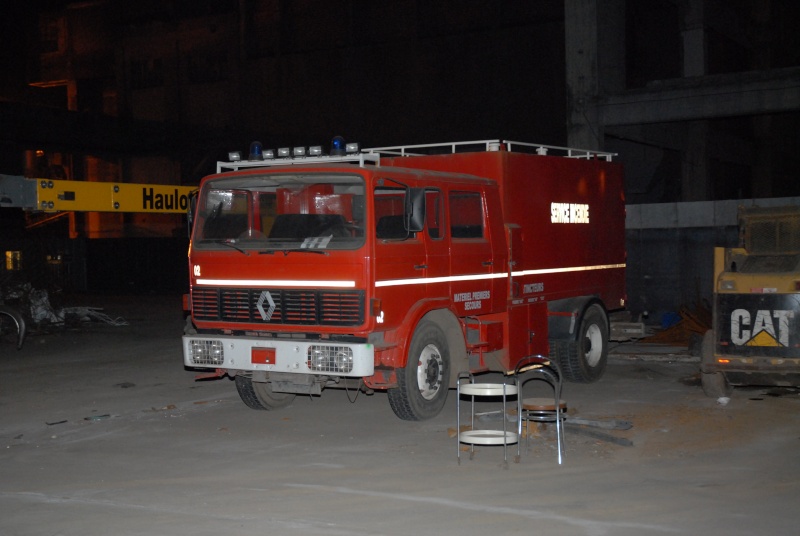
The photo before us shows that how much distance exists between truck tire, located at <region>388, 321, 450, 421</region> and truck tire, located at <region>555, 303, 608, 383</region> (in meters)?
2.74

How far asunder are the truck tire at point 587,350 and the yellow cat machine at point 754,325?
189 centimetres

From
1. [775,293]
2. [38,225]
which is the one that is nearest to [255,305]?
[775,293]

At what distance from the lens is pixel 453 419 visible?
10.5 meters

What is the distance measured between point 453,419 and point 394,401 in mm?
960

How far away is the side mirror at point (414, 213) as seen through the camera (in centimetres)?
941

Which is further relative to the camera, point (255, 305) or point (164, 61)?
point (164, 61)

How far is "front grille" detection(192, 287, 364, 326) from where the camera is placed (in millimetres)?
9375

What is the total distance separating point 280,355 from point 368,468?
1.89 m

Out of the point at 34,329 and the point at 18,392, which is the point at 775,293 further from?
the point at 34,329

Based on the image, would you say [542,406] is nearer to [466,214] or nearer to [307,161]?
[466,214]

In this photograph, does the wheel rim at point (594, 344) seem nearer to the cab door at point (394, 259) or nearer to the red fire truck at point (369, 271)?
the red fire truck at point (369, 271)

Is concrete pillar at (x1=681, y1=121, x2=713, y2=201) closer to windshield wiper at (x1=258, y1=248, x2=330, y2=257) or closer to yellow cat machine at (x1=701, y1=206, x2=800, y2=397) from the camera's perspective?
yellow cat machine at (x1=701, y1=206, x2=800, y2=397)

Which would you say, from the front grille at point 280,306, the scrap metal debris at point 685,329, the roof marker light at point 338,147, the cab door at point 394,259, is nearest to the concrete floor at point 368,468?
the front grille at point 280,306

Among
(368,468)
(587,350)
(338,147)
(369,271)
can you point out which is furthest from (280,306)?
(587,350)
